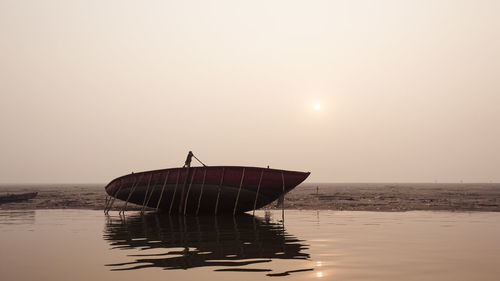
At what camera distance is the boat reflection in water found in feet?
39.2

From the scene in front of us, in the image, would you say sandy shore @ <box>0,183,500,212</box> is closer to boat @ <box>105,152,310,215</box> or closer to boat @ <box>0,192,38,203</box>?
boat @ <box>0,192,38,203</box>

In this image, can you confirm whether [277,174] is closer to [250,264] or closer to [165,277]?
[250,264]

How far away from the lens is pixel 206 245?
50.7ft

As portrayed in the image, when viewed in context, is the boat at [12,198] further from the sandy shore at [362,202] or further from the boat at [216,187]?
the boat at [216,187]

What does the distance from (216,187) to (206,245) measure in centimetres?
1366

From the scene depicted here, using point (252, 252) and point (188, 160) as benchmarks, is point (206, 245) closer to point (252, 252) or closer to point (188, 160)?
point (252, 252)

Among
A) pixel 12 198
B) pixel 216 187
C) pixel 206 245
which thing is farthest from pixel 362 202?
pixel 12 198

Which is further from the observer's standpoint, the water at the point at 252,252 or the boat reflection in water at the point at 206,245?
the boat reflection in water at the point at 206,245

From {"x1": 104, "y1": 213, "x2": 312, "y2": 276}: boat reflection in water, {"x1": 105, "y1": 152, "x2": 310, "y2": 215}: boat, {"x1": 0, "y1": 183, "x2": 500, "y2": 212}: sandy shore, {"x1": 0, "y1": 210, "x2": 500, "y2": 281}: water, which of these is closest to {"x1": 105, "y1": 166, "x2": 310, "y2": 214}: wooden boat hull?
{"x1": 105, "y1": 152, "x2": 310, "y2": 215}: boat

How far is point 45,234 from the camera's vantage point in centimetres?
1900

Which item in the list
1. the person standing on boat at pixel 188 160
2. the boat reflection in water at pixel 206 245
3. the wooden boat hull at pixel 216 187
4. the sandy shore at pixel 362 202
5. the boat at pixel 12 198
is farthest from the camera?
the boat at pixel 12 198

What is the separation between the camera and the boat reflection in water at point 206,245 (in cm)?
1194

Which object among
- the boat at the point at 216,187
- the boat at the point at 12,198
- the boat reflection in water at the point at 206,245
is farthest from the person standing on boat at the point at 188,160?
the boat at the point at 12,198

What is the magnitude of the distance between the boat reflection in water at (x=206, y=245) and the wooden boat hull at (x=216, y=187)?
20.0 ft
